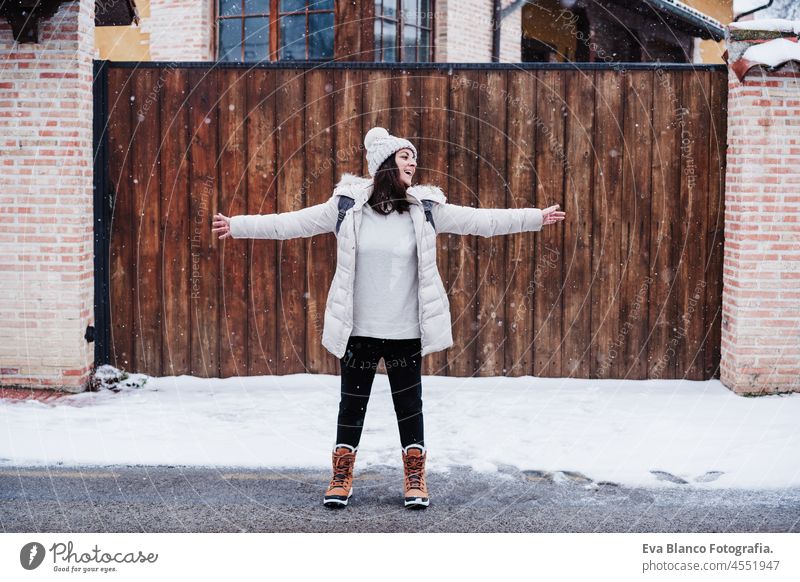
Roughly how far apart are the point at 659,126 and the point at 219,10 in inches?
267

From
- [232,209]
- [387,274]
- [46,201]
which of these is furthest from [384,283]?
[46,201]

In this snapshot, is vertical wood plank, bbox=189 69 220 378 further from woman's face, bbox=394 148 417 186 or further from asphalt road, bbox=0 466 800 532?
woman's face, bbox=394 148 417 186

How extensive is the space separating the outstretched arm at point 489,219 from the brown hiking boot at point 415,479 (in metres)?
1.14

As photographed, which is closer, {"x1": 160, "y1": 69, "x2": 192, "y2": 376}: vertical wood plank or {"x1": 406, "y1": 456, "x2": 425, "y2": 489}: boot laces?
{"x1": 406, "y1": 456, "x2": 425, "y2": 489}: boot laces

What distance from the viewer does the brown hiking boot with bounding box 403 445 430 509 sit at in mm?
4750

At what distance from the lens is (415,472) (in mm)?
4781

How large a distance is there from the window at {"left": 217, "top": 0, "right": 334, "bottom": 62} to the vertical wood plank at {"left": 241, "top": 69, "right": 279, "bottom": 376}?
12.5ft

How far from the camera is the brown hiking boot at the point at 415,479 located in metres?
4.75

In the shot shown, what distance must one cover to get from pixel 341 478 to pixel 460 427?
1710mm

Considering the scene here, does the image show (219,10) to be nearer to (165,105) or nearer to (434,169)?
(165,105)

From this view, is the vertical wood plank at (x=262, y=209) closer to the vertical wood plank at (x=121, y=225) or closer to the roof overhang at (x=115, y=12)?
the vertical wood plank at (x=121, y=225)

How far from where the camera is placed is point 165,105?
24.6 feet

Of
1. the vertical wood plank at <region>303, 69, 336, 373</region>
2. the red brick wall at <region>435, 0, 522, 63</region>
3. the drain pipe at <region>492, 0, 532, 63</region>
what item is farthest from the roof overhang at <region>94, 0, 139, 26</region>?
the drain pipe at <region>492, 0, 532, 63</region>
